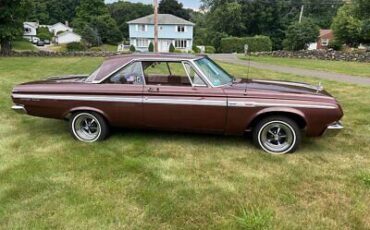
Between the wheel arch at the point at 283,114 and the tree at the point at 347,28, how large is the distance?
1715 inches

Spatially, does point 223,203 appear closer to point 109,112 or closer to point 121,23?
point 109,112

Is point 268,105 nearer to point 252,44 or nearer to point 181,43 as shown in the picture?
point 252,44

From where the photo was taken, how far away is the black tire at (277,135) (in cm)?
542

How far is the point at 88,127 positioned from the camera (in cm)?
605

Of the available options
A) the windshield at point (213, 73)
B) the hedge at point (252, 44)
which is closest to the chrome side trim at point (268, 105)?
the windshield at point (213, 73)

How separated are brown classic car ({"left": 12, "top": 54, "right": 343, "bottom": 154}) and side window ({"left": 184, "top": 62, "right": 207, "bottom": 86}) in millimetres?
15

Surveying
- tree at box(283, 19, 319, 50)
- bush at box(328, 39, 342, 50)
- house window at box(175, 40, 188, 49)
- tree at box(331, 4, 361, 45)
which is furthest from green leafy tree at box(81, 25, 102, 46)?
tree at box(331, 4, 361, 45)

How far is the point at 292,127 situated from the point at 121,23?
88.6 metres

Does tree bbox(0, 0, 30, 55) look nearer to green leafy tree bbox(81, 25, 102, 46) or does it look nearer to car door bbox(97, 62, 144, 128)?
car door bbox(97, 62, 144, 128)

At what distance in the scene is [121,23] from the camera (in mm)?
89438

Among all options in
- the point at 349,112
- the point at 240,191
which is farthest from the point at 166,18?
the point at 240,191

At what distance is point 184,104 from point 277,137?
58.2 inches

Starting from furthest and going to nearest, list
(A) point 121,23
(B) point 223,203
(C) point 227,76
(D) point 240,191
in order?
(A) point 121,23
(C) point 227,76
(D) point 240,191
(B) point 223,203

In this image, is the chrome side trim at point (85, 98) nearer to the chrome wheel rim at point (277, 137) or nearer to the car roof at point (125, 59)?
the car roof at point (125, 59)
